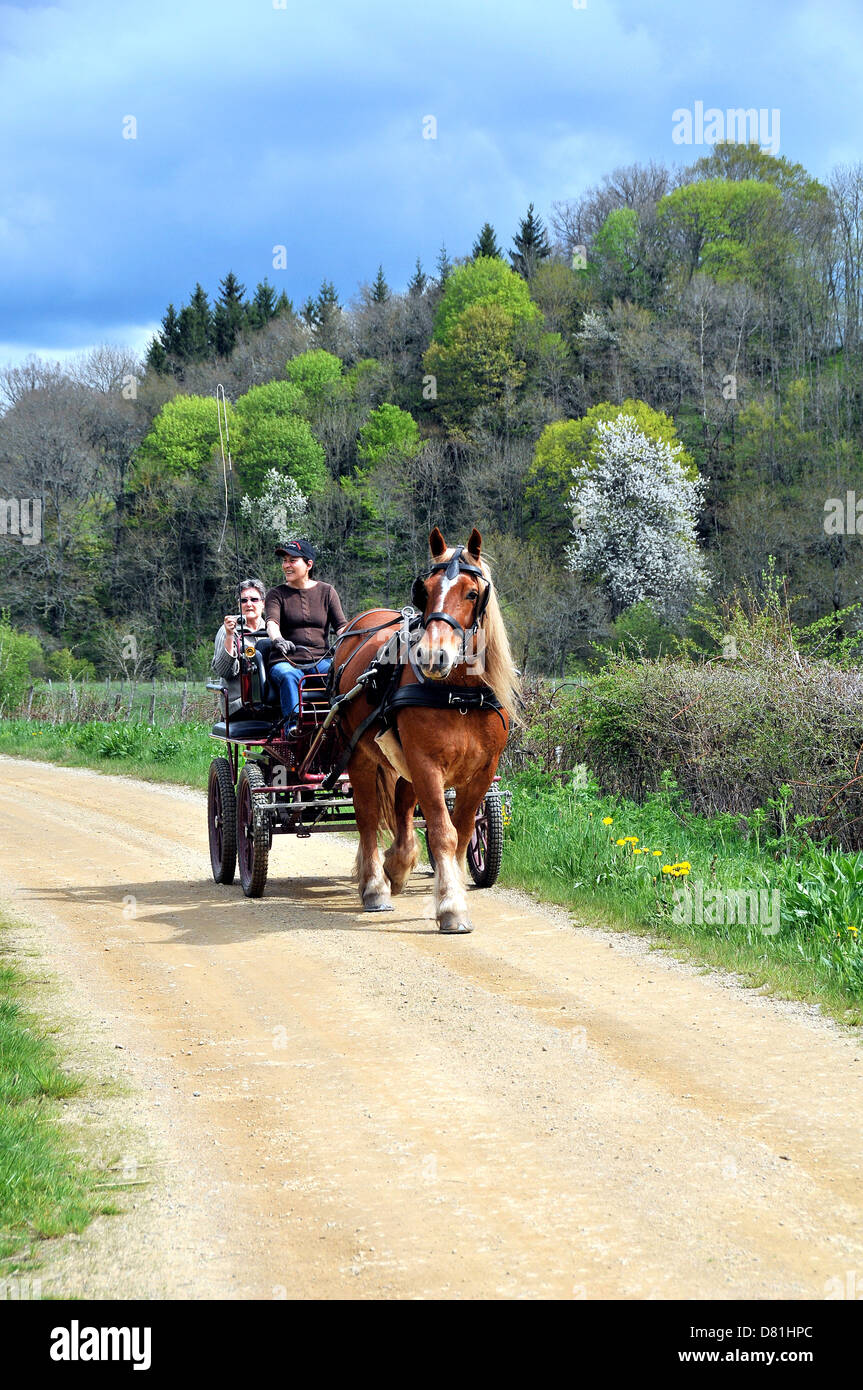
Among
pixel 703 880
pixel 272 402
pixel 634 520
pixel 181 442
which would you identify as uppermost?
pixel 272 402

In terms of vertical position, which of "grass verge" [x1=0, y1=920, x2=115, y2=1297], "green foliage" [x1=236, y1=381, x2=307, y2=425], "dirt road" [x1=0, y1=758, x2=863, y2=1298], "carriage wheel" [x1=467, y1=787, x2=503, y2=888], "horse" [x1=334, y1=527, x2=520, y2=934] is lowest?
"dirt road" [x1=0, y1=758, x2=863, y2=1298]

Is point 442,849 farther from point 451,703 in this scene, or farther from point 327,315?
point 327,315

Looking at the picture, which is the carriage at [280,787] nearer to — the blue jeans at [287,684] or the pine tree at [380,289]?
the blue jeans at [287,684]

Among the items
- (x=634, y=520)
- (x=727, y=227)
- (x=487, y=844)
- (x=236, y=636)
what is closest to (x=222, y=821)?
(x=236, y=636)

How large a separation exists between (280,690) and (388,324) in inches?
2655

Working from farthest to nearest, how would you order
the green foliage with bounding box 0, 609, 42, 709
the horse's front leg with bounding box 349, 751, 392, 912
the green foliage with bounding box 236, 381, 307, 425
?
the green foliage with bounding box 236, 381, 307, 425
the green foliage with bounding box 0, 609, 42, 709
the horse's front leg with bounding box 349, 751, 392, 912

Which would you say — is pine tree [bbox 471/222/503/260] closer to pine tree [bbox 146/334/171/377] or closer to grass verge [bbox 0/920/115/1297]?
pine tree [bbox 146/334/171/377]

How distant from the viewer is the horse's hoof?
6941 mm

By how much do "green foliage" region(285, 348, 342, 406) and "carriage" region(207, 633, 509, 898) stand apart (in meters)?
60.4

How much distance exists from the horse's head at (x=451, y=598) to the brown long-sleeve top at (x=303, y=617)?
6.59ft

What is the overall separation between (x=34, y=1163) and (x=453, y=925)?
3518 mm

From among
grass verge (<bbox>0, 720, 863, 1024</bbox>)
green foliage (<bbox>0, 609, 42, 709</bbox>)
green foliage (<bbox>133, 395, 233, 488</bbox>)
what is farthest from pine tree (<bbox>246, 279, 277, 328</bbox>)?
grass verge (<bbox>0, 720, 863, 1024</bbox>)

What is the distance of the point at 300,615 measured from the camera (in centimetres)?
903

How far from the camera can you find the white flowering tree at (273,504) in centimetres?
5856
